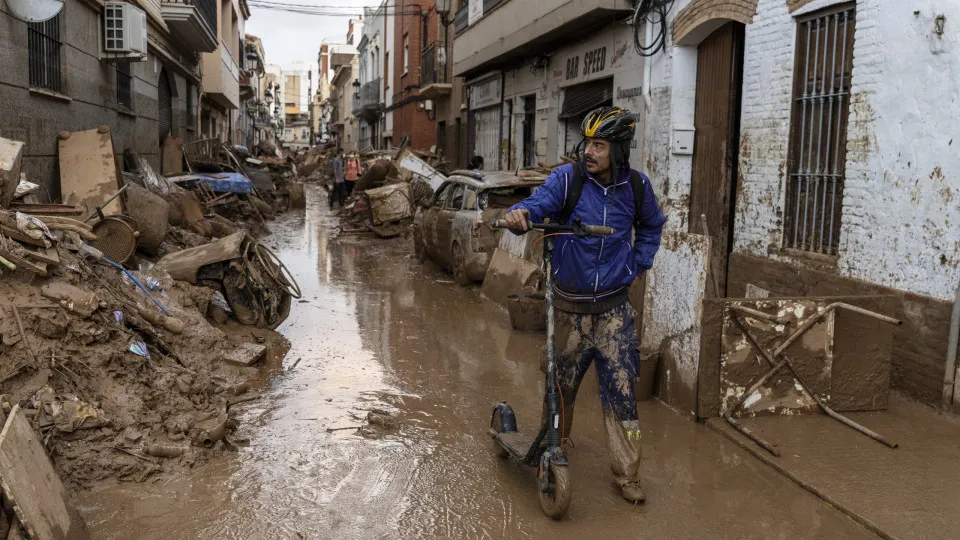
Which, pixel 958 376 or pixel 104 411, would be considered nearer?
pixel 104 411

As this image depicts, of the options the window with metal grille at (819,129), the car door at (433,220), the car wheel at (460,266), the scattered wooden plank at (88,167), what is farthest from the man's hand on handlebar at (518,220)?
the car door at (433,220)

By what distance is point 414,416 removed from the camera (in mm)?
5465

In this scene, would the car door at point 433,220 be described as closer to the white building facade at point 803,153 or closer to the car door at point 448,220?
the car door at point 448,220

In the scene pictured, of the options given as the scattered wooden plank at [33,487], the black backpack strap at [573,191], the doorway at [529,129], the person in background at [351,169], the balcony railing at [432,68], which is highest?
the balcony railing at [432,68]

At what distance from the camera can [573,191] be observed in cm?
409

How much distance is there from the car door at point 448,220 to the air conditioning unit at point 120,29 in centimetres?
501

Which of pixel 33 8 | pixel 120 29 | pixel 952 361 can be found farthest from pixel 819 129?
pixel 120 29

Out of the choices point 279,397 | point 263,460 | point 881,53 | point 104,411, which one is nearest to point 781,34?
point 881,53

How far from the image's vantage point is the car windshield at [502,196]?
1048cm

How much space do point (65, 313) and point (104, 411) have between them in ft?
2.36

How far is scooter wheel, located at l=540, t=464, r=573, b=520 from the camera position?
370 centimetres

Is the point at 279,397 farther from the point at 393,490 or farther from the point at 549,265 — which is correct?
the point at 549,265

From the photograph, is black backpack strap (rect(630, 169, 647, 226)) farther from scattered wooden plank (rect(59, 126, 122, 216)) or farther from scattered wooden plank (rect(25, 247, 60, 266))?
scattered wooden plank (rect(59, 126, 122, 216))

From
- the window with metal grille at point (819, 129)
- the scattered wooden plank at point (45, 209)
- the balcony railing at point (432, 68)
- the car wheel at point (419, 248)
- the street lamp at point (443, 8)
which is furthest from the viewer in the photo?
the balcony railing at point (432, 68)
